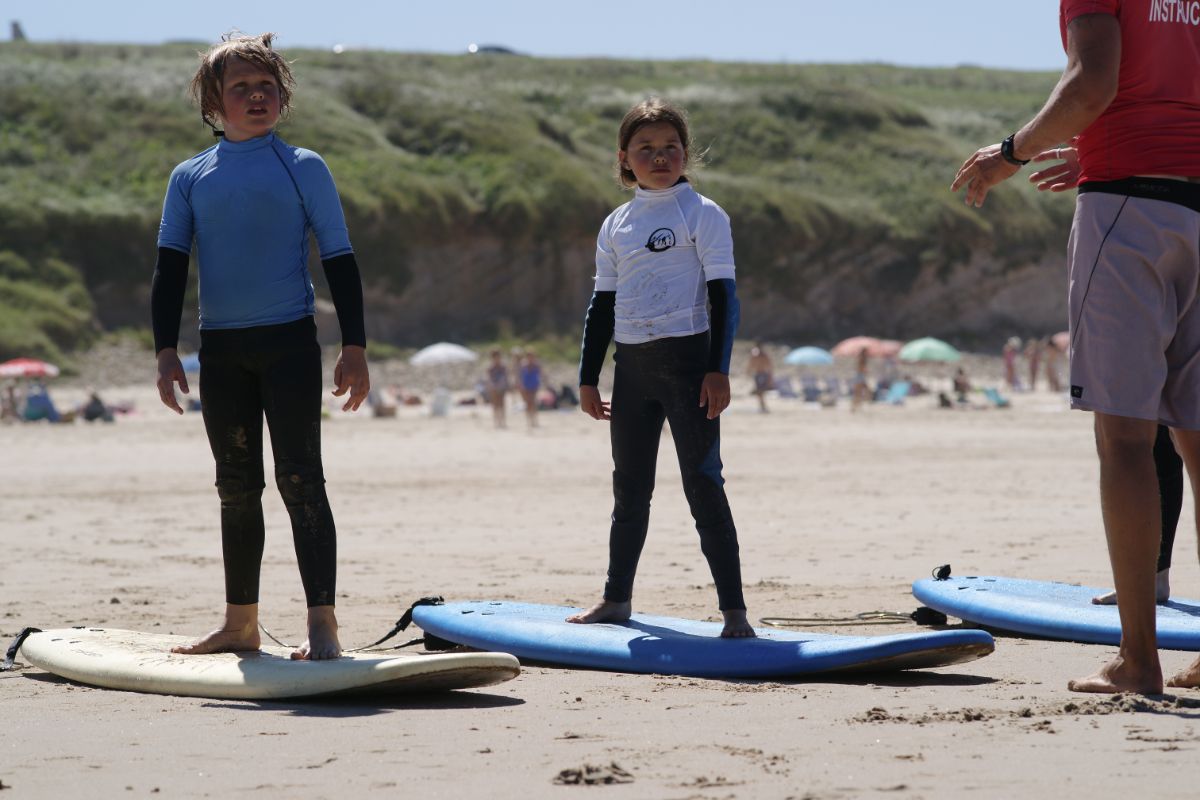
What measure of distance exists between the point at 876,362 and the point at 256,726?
1577 inches

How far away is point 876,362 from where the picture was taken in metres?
43.0

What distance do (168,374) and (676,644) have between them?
175 cm

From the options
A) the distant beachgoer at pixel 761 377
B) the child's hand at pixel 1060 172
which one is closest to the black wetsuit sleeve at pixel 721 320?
the child's hand at pixel 1060 172

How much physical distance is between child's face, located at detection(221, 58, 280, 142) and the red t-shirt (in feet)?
7.70

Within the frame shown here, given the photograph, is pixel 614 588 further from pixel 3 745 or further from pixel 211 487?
pixel 211 487

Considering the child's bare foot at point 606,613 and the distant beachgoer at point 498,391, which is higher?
the child's bare foot at point 606,613

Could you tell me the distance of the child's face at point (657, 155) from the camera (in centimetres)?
513

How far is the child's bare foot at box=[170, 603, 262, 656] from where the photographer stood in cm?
484

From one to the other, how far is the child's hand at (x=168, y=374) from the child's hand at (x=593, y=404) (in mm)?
1301

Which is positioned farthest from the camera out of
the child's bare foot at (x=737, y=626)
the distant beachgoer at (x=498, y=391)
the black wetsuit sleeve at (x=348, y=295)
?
the distant beachgoer at (x=498, y=391)

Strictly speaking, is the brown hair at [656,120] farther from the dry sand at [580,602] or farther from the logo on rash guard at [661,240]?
the dry sand at [580,602]

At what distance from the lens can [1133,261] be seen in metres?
3.97

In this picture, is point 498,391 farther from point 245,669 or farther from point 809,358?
point 245,669

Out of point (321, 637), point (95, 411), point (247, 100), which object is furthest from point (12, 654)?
point (95, 411)
